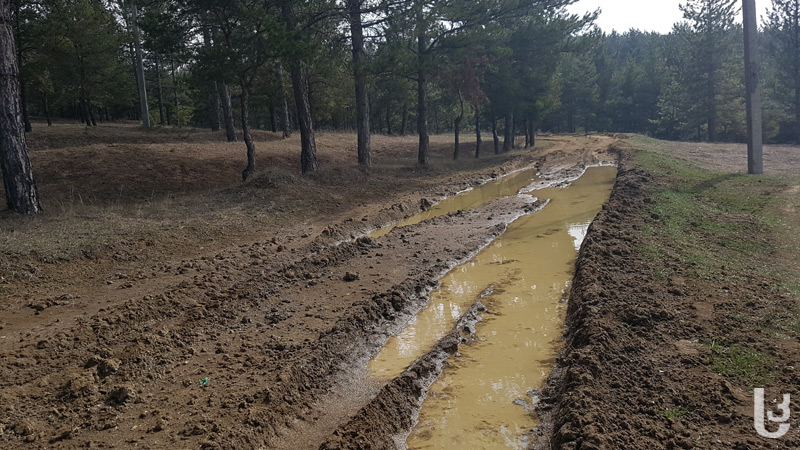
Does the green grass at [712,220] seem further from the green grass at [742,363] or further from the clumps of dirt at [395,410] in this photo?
the clumps of dirt at [395,410]

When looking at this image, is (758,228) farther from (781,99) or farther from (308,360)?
(781,99)

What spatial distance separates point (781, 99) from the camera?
41.6m

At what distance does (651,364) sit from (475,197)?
50.8ft

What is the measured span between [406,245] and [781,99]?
4259cm

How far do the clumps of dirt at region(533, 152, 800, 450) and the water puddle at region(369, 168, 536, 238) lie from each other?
24.0 feet

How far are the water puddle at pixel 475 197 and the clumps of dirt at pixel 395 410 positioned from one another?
7.47 m

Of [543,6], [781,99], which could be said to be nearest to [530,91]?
[543,6]

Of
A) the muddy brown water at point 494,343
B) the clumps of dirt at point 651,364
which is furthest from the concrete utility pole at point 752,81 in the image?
the clumps of dirt at point 651,364

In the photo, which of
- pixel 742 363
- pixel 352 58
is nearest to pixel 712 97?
pixel 352 58

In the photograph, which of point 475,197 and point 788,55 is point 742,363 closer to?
point 475,197

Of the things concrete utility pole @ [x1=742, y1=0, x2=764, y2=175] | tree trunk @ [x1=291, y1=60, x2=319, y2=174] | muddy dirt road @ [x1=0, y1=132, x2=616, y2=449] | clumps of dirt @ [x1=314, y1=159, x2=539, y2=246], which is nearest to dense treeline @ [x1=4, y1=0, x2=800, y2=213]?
tree trunk @ [x1=291, y1=60, x2=319, y2=174]

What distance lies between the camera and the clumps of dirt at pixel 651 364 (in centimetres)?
420

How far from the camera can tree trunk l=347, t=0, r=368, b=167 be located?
71.7ft

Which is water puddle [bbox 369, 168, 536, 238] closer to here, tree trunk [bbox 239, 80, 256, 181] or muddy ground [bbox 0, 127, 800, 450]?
muddy ground [bbox 0, 127, 800, 450]
